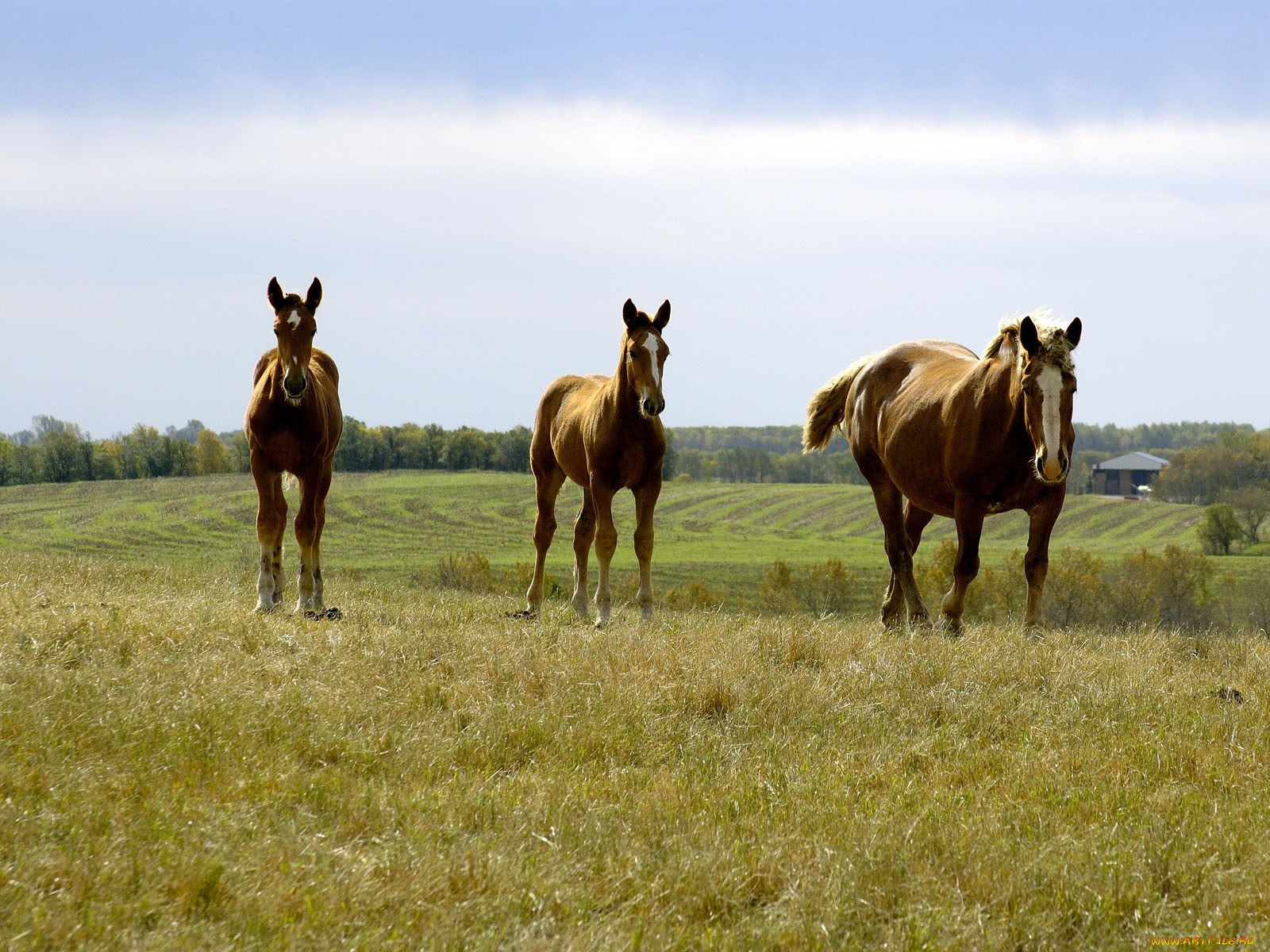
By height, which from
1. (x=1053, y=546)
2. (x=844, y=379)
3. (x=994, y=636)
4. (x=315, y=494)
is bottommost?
(x=1053, y=546)

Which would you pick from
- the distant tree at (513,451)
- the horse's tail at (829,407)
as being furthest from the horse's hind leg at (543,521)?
the distant tree at (513,451)

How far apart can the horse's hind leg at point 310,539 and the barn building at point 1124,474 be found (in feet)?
552

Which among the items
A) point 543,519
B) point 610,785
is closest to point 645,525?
point 543,519

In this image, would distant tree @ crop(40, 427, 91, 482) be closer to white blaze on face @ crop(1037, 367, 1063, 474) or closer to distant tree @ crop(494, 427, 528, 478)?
distant tree @ crop(494, 427, 528, 478)

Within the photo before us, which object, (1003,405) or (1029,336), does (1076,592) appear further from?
(1029,336)

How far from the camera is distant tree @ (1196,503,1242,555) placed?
287ft

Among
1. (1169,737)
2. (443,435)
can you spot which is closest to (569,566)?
(443,435)

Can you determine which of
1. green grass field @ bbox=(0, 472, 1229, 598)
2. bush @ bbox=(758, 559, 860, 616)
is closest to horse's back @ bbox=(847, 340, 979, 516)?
green grass field @ bbox=(0, 472, 1229, 598)

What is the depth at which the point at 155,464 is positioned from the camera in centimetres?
10550

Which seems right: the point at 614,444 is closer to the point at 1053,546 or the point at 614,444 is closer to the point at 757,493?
the point at 1053,546

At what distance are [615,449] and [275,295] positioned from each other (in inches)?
139

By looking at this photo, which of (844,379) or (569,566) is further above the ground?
(844,379)

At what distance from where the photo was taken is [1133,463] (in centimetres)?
17000

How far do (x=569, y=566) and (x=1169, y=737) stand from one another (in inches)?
2788
